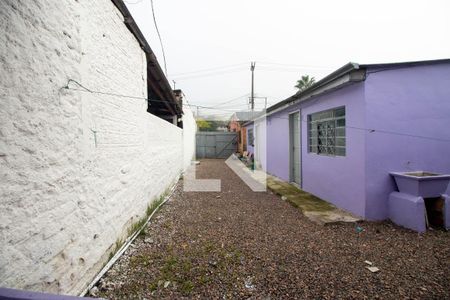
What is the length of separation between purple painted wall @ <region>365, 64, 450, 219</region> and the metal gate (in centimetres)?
1633

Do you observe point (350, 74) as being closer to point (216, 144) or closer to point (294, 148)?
point (294, 148)

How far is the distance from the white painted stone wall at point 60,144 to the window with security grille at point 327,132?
4.39 meters

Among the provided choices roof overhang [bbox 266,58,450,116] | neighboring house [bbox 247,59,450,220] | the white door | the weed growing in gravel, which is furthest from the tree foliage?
neighboring house [bbox 247,59,450,220]

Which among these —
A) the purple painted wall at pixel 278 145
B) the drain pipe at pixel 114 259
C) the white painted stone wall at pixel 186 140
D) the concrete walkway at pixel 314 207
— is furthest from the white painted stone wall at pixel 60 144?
the white painted stone wall at pixel 186 140

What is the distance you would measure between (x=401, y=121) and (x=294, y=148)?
13.0 feet

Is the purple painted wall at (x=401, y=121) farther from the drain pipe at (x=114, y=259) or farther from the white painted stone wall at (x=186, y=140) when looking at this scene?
the white painted stone wall at (x=186, y=140)

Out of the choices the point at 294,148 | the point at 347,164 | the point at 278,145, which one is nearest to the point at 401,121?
the point at 347,164

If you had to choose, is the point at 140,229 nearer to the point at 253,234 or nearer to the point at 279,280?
the point at 253,234

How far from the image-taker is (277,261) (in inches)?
123

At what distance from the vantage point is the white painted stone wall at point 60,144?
5.24ft

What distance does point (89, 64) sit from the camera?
2574 millimetres

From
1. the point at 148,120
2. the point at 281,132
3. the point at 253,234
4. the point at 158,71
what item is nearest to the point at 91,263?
the point at 253,234

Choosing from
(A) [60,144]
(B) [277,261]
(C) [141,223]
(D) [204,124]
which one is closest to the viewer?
(A) [60,144]

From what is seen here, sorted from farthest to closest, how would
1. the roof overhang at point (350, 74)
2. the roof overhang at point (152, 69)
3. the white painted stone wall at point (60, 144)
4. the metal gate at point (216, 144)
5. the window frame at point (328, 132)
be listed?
1. the metal gate at point (216, 144)
2. the window frame at point (328, 132)
3. the roof overhang at point (350, 74)
4. the roof overhang at point (152, 69)
5. the white painted stone wall at point (60, 144)
